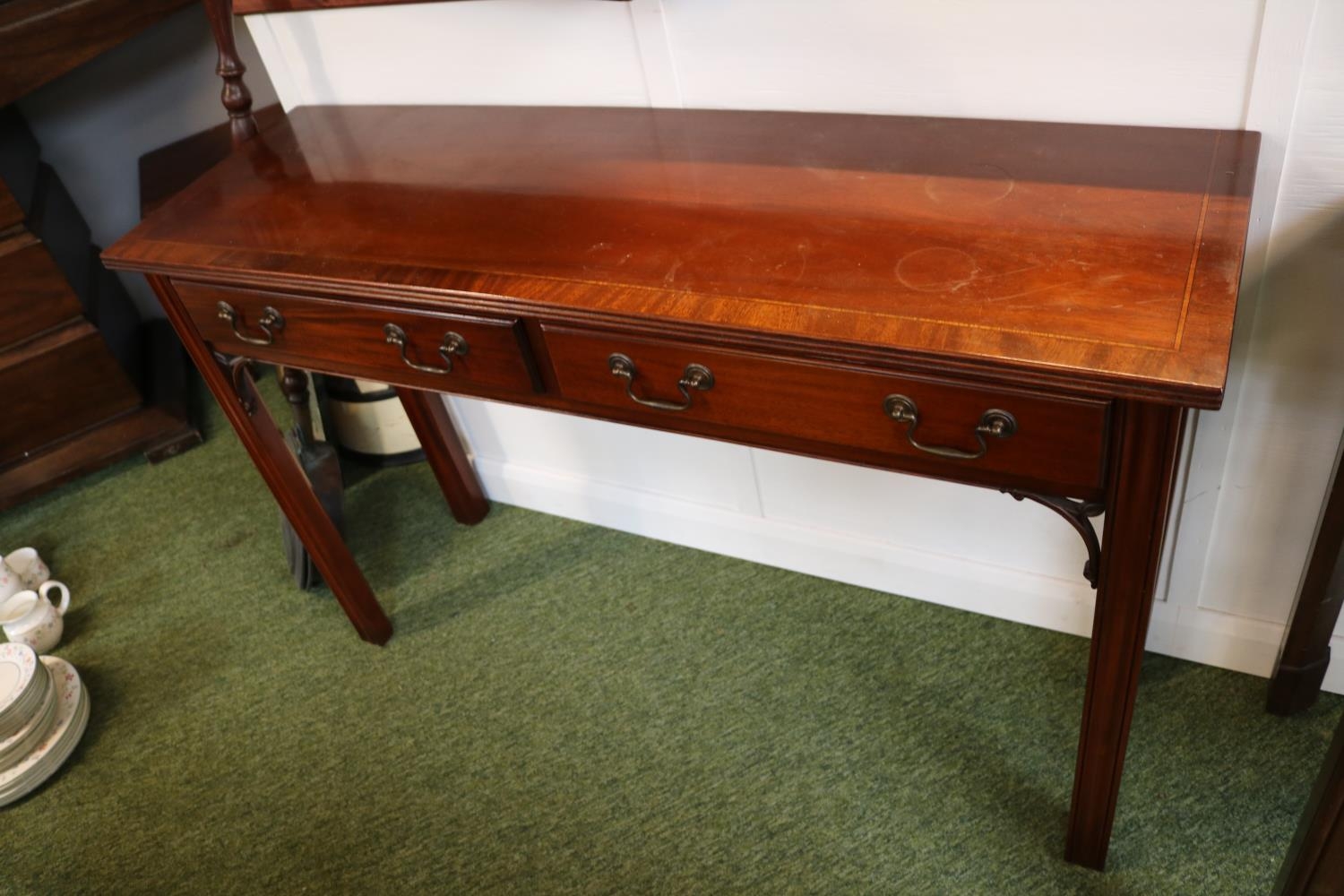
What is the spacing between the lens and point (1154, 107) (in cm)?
126

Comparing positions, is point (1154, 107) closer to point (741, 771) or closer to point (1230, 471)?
point (1230, 471)

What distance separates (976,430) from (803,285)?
24cm

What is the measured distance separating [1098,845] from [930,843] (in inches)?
9.4

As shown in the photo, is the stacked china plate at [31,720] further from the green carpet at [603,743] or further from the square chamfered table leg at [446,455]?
the square chamfered table leg at [446,455]

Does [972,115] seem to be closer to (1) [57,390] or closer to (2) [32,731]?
(2) [32,731]

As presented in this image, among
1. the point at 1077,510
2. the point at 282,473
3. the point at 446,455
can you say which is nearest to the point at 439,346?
the point at 282,473

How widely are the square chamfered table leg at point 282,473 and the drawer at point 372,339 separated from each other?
0.18ft

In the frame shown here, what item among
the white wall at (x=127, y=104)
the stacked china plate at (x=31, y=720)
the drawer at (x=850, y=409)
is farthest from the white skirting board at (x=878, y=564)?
the white wall at (x=127, y=104)

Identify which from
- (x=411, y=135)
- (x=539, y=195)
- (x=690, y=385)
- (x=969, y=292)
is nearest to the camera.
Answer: (x=969, y=292)

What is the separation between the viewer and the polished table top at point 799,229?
1.02 m

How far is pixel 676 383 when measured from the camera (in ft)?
4.03

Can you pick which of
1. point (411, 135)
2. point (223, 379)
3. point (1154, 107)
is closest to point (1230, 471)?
point (1154, 107)

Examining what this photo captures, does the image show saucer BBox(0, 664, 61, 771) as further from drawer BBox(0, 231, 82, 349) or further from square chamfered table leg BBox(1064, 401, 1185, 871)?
square chamfered table leg BBox(1064, 401, 1185, 871)

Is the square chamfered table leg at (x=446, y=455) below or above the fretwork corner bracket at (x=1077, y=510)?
below
